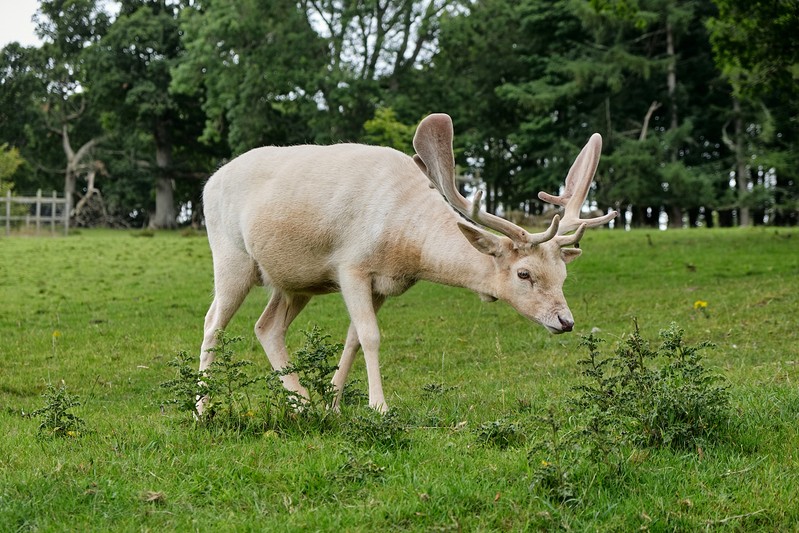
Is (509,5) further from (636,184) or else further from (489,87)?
(636,184)

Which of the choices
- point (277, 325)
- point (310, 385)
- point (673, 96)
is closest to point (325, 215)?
point (277, 325)

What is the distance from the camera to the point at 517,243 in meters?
6.57

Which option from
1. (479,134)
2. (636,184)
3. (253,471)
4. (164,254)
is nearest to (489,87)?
(479,134)

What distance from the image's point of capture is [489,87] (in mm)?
48500

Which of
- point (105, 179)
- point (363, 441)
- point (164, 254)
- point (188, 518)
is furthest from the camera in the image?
point (105, 179)

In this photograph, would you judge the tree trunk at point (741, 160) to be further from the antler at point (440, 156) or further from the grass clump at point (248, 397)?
the grass clump at point (248, 397)

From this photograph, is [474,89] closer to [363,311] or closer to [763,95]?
[763,95]

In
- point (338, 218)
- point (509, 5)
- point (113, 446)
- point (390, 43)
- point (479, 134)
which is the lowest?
point (113, 446)

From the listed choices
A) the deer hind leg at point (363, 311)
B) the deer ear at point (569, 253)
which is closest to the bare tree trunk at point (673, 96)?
the deer ear at point (569, 253)

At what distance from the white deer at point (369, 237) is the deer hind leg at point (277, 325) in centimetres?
1

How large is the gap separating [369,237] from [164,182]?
47654 mm

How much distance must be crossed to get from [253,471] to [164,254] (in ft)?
67.1

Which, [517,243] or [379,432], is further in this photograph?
[517,243]

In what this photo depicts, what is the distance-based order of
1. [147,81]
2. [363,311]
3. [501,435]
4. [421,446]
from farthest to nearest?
[147,81]
[363,311]
[501,435]
[421,446]
